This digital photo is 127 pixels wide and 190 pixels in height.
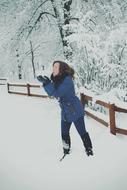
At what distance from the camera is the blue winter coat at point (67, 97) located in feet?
21.7

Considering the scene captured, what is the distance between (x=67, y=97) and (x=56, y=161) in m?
1.34

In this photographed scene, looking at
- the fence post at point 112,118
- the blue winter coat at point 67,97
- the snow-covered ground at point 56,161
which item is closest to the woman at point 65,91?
the blue winter coat at point 67,97

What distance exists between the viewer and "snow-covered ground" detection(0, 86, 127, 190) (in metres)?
6.23

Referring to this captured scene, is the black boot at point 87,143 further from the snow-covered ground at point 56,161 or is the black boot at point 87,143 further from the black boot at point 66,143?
the black boot at point 66,143

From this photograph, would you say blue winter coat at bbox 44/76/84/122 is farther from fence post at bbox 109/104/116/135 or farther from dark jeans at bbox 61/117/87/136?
fence post at bbox 109/104/116/135

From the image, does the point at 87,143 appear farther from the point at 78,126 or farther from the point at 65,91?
the point at 65,91

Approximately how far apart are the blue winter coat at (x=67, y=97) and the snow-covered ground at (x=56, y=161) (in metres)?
0.90

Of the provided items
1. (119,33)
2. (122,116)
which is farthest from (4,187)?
(119,33)

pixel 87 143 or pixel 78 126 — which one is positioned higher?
pixel 78 126

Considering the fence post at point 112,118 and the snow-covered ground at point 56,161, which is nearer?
the snow-covered ground at point 56,161

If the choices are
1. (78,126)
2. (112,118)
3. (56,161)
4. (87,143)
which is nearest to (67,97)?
(78,126)

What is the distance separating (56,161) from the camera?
7254 millimetres

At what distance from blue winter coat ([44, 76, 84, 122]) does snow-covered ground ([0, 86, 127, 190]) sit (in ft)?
2.94

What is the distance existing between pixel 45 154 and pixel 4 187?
4.90ft
